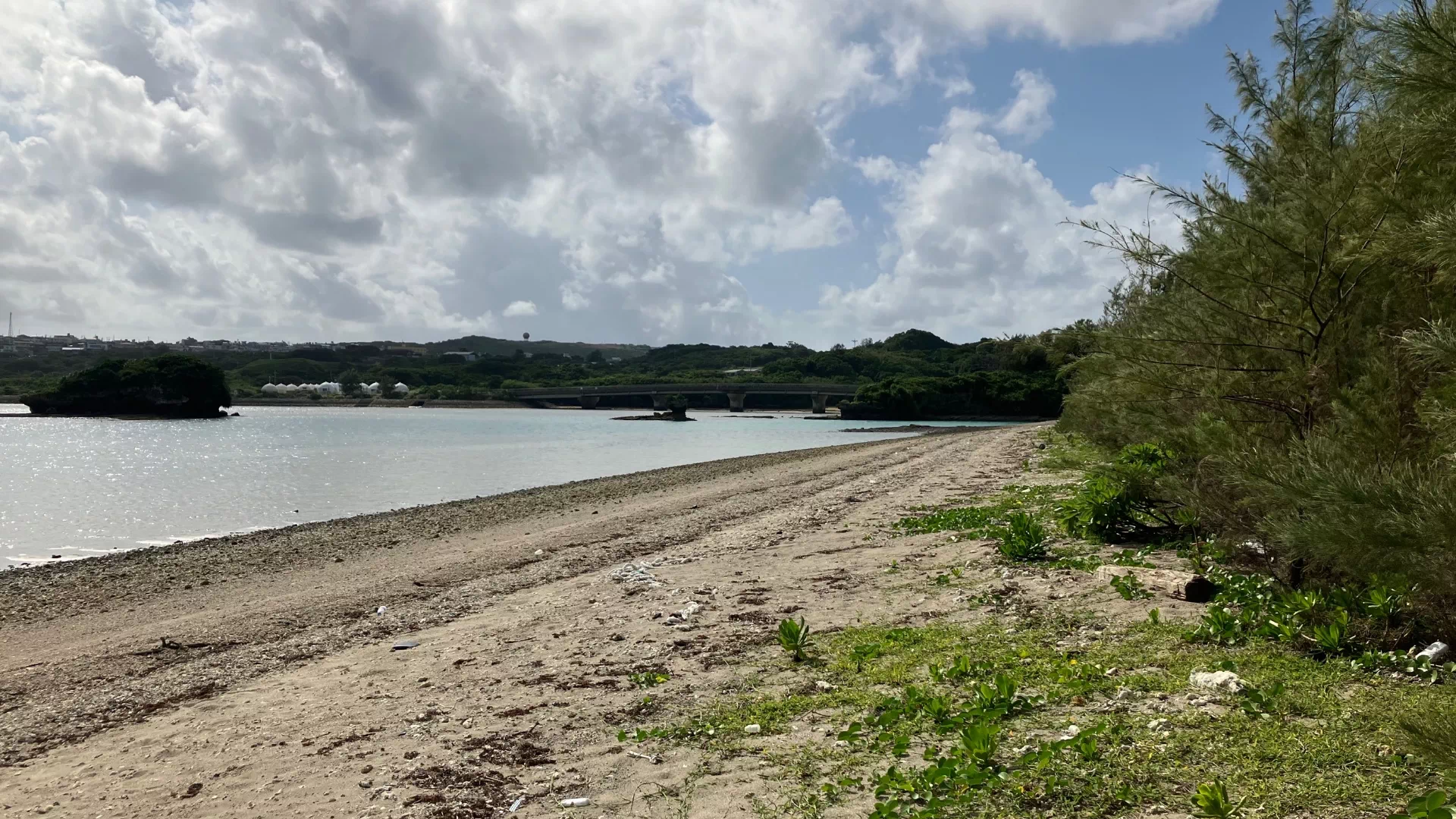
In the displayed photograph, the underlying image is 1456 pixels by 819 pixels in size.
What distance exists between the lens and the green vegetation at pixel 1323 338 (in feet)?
11.9

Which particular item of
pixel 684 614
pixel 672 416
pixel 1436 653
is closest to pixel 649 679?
pixel 684 614

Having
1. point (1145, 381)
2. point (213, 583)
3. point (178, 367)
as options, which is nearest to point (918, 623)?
point (1145, 381)

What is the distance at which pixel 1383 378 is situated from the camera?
18.9 ft

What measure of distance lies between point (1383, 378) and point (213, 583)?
685 inches

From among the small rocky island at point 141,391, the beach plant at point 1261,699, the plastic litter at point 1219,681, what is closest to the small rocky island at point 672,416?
the small rocky island at point 141,391

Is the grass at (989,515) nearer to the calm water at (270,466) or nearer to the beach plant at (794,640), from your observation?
the beach plant at (794,640)

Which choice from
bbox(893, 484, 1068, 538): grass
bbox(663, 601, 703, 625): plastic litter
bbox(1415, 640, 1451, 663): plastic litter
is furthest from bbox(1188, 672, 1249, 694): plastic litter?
bbox(893, 484, 1068, 538): grass

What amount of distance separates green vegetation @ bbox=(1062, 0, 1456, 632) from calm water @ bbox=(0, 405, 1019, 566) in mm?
22590

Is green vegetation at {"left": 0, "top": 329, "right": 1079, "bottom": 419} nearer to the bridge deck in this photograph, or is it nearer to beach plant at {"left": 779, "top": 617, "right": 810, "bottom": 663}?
the bridge deck

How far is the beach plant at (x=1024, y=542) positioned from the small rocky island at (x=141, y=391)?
12401 cm

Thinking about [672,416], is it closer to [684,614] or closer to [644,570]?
[644,570]

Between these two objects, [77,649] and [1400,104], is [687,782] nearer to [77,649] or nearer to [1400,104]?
[1400,104]

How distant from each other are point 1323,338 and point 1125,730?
3633 mm

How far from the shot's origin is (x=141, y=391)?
11338 cm
